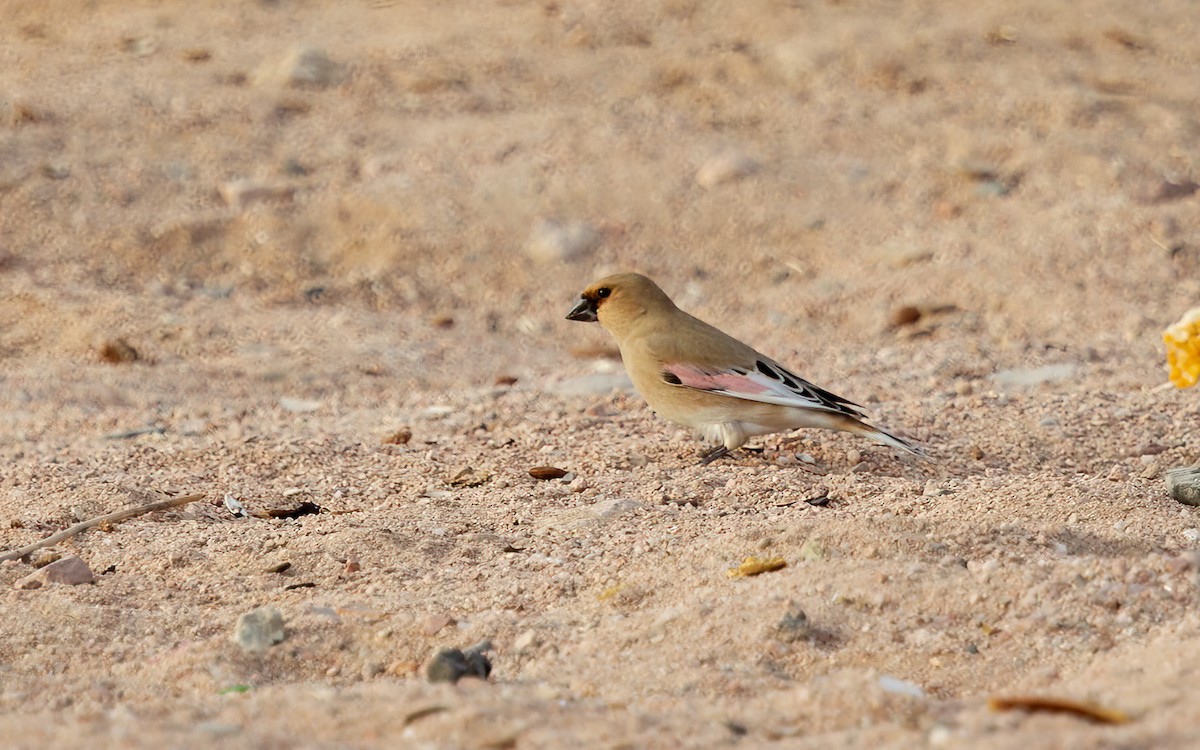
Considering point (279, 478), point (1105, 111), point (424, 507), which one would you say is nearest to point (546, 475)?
point (424, 507)

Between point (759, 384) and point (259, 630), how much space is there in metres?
2.04

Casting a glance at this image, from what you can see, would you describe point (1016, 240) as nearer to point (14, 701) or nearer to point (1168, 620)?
point (1168, 620)

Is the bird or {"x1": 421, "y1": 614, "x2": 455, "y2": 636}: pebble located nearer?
{"x1": 421, "y1": 614, "x2": 455, "y2": 636}: pebble

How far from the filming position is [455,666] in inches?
104

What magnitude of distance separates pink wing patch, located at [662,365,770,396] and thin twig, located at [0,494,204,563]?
4.78 feet

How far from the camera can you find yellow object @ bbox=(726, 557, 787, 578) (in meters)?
3.12

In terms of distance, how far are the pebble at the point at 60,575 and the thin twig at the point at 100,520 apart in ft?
0.39

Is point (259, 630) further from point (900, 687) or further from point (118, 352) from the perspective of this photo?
point (118, 352)

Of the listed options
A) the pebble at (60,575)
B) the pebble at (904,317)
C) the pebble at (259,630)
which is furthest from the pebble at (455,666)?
the pebble at (904,317)

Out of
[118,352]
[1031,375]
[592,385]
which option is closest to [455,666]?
[592,385]

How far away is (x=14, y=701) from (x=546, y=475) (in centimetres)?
189

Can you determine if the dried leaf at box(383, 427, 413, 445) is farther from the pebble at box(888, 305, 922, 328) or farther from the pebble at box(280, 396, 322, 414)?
the pebble at box(888, 305, 922, 328)

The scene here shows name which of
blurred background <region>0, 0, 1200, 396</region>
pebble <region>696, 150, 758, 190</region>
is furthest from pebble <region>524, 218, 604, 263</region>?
pebble <region>696, 150, 758, 190</region>

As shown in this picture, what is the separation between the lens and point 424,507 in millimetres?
3900
